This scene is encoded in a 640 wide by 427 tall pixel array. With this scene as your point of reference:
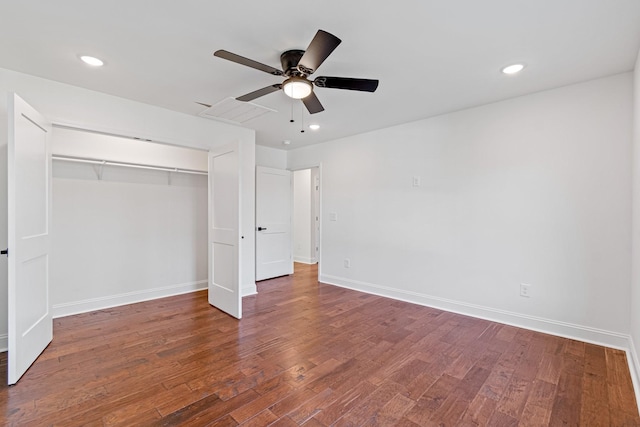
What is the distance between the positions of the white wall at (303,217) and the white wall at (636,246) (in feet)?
17.7

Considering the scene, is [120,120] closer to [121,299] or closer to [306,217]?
[121,299]

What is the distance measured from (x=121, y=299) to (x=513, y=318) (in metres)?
4.75

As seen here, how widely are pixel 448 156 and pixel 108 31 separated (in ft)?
11.6

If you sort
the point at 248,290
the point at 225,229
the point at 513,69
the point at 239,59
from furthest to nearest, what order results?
the point at 248,290 → the point at 225,229 → the point at 513,69 → the point at 239,59

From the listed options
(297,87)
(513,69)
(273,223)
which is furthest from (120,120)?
(513,69)

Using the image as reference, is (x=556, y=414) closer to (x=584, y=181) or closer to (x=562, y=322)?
(x=562, y=322)

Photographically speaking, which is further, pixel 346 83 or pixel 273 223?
pixel 273 223

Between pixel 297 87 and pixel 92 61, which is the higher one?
pixel 92 61

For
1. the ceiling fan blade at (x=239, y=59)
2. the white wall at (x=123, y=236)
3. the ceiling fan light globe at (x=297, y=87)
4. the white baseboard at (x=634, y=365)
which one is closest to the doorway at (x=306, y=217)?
the white wall at (x=123, y=236)

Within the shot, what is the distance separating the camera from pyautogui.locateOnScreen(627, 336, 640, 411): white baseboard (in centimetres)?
202

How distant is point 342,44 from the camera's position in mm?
2168

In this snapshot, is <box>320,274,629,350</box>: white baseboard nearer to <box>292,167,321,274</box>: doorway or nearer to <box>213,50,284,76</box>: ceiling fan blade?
<box>292,167,321,274</box>: doorway

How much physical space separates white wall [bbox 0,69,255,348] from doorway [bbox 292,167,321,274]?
2.69 m

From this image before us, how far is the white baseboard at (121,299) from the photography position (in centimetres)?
342
